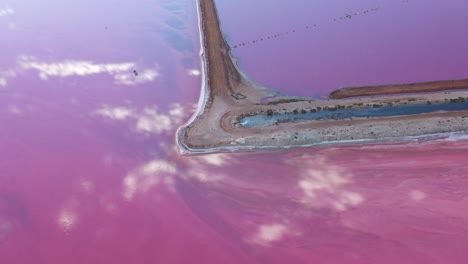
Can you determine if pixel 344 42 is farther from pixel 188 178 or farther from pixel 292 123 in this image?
pixel 188 178

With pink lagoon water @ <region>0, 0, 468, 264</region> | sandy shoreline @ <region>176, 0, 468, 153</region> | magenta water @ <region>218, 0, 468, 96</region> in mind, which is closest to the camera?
pink lagoon water @ <region>0, 0, 468, 264</region>

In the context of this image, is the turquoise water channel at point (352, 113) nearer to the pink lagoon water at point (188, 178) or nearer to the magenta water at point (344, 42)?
the magenta water at point (344, 42)

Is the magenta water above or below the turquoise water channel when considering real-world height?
above

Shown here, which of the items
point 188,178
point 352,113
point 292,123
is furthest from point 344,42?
point 188,178

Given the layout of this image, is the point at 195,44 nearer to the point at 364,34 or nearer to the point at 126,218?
the point at 364,34

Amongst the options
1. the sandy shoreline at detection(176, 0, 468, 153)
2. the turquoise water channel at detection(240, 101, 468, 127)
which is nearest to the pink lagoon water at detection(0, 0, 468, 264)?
the sandy shoreline at detection(176, 0, 468, 153)

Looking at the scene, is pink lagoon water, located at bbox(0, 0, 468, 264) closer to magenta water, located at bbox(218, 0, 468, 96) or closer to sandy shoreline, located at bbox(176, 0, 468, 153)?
magenta water, located at bbox(218, 0, 468, 96)
